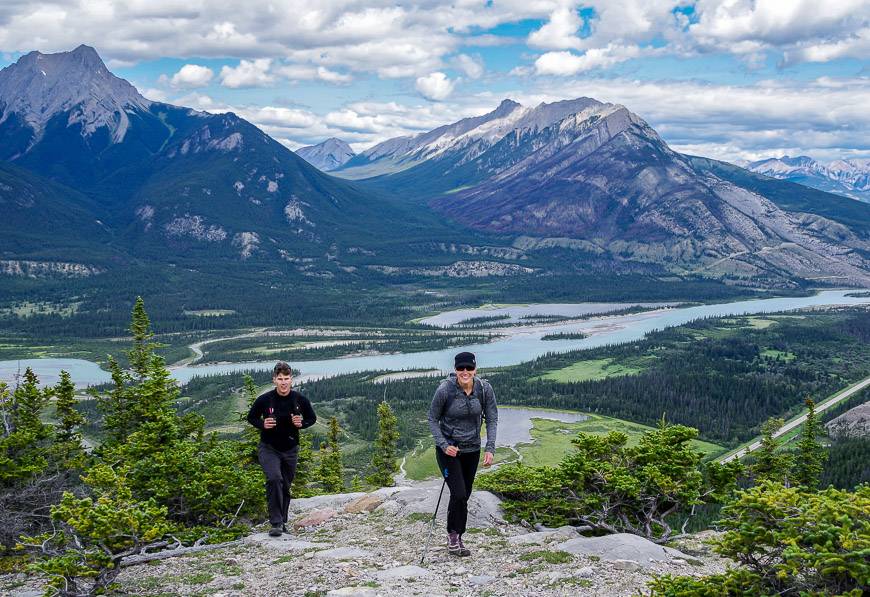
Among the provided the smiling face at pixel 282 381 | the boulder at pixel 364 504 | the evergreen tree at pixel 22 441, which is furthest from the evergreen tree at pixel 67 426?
the smiling face at pixel 282 381

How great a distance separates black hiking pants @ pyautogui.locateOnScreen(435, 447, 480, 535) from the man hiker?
13.9 feet

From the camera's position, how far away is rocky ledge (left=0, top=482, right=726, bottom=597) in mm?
16047

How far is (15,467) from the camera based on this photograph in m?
27.0

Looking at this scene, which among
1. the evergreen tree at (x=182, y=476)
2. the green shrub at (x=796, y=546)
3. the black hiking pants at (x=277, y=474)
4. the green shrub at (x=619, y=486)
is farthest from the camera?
the evergreen tree at (x=182, y=476)

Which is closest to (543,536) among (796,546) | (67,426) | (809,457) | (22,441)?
(796,546)

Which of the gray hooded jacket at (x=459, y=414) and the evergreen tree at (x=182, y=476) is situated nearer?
the gray hooded jacket at (x=459, y=414)

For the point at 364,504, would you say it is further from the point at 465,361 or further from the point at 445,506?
the point at 465,361

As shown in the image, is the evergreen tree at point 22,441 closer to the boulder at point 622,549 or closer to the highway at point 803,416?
the boulder at point 622,549

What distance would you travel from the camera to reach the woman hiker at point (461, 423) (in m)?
17.4

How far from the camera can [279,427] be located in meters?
20.3

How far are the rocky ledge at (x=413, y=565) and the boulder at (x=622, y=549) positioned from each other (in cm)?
3

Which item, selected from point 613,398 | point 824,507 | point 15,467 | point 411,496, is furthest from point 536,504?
point 613,398

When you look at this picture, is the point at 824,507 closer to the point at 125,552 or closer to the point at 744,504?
the point at 744,504

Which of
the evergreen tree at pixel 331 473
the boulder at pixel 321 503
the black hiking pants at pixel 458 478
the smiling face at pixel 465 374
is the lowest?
the evergreen tree at pixel 331 473
